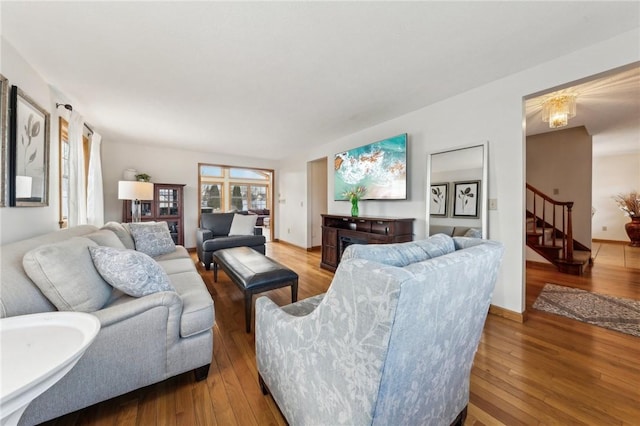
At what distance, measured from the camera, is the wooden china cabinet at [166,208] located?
4402 millimetres

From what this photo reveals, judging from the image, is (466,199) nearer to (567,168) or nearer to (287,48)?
(287,48)

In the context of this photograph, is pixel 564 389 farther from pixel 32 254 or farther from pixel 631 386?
pixel 32 254

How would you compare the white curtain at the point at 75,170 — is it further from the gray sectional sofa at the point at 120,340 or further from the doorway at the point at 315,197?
the doorway at the point at 315,197

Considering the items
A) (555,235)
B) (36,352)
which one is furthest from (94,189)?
(555,235)

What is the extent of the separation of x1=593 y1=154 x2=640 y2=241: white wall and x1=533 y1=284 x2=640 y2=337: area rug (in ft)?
17.3

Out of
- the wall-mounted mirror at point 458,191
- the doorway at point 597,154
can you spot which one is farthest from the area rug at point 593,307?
the wall-mounted mirror at point 458,191

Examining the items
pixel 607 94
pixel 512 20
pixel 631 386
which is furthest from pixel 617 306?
pixel 512 20

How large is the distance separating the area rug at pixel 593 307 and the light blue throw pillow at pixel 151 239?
4.22 metres

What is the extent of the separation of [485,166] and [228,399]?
2874mm

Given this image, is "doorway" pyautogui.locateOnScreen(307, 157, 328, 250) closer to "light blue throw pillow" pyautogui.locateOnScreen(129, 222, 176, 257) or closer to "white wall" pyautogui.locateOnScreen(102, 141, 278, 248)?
"white wall" pyautogui.locateOnScreen(102, 141, 278, 248)

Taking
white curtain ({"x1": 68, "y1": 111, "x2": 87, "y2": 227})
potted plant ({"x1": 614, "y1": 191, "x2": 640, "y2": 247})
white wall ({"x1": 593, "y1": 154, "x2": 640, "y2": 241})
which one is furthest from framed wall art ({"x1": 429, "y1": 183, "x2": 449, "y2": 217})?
white wall ({"x1": 593, "y1": 154, "x2": 640, "y2": 241})

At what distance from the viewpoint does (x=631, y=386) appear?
4.61 ft

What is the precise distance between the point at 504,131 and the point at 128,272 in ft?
10.7

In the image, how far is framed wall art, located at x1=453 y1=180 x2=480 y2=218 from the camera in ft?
8.07
